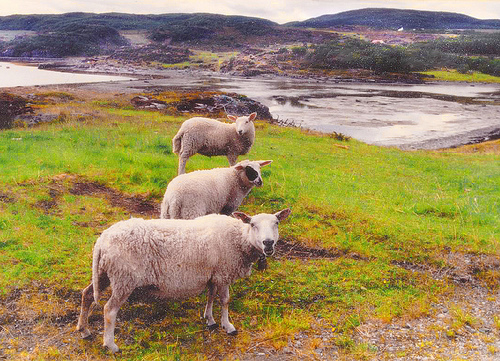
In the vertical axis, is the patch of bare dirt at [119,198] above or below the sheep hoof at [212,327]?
above

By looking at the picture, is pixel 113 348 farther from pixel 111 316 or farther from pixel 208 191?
pixel 208 191

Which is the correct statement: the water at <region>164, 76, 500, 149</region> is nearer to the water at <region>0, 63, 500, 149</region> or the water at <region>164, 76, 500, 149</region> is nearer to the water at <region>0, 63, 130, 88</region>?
the water at <region>0, 63, 500, 149</region>

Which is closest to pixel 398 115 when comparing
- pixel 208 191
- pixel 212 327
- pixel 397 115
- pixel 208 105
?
pixel 397 115

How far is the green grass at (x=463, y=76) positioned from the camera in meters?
97.8

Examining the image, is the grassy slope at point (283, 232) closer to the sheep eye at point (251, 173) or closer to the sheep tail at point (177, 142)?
the sheep tail at point (177, 142)

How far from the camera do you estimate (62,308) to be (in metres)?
5.92

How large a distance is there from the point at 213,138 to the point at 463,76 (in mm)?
114652

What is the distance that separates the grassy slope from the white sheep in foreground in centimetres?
172

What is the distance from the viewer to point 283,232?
9219 millimetres

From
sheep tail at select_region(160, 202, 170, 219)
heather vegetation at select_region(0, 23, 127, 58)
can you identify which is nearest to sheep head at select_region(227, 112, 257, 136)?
sheep tail at select_region(160, 202, 170, 219)

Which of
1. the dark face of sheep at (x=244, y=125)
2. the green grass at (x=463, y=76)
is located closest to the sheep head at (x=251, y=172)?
the dark face of sheep at (x=244, y=125)

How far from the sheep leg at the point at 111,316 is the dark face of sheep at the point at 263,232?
6.59 feet

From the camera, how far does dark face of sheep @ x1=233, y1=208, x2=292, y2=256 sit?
211 inches

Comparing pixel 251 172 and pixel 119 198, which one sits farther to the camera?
pixel 119 198
